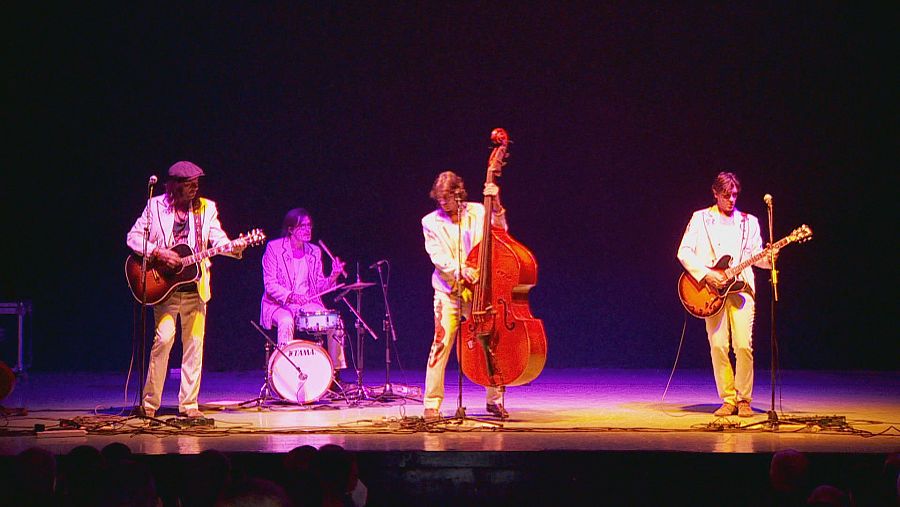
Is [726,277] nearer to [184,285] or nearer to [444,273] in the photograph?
[444,273]

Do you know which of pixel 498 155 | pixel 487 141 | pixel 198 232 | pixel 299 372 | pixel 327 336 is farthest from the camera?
pixel 487 141

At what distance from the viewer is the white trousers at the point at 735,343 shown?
289 inches

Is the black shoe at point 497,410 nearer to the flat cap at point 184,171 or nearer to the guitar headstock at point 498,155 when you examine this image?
the guitar headstock at point 498,155

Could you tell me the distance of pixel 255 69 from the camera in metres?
11.0

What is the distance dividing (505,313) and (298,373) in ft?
7.43

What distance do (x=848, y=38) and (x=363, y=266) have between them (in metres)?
6.00

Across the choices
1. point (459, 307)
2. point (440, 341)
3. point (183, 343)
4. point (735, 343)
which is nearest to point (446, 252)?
point (459, 307)

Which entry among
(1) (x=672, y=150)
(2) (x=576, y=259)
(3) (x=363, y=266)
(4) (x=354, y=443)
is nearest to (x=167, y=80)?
(3) (x=363, y=266)

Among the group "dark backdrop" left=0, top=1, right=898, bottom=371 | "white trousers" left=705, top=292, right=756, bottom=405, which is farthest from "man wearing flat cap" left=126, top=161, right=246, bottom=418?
"dark backdrop" left=0, top=1, right=898, bottom=371

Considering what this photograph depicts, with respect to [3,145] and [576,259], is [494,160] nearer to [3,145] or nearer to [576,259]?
[576,259]

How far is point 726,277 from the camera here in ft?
23.9

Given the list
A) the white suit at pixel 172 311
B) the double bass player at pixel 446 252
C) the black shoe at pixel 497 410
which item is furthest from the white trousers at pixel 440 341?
the white suit at pixel 172 311

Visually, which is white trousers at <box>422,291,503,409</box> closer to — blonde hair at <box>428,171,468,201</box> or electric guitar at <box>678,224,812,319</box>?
blonde hair at <box>428,171,468,201</box>

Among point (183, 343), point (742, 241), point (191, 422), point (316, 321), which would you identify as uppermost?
point (742, 241)
